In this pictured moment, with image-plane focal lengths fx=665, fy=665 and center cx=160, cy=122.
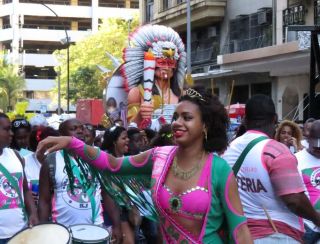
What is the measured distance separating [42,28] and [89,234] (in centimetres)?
6734

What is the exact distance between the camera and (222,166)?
373cm

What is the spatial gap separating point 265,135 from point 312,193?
135cm

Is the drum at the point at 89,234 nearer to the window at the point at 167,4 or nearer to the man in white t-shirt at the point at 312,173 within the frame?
the man in white t-shirt at the point at 312,173

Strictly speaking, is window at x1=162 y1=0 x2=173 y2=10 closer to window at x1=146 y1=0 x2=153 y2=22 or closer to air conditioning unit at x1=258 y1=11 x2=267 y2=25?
window at x1=146 y1=0 x2=153 y2=22

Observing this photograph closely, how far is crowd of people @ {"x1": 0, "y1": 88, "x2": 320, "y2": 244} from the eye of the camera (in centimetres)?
368

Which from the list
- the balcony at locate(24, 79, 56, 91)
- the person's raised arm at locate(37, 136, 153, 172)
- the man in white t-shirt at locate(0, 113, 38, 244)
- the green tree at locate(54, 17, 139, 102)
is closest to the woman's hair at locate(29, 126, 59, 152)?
the man in white t-shirt at locate(0, 113, 38, 244)

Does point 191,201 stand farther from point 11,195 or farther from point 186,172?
point 11,195

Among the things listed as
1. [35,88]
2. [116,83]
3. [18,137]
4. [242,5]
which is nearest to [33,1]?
[35,88]

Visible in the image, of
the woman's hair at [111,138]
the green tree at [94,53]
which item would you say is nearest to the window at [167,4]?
the green tree at [94,53]

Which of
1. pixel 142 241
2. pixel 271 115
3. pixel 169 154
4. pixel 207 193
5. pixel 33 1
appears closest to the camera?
pixel 207 193

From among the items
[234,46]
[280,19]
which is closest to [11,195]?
[280,19]

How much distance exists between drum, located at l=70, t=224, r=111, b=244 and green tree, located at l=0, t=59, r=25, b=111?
51151mm

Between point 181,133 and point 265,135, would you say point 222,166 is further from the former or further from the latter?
point 265,135

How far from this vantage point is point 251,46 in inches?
1198
